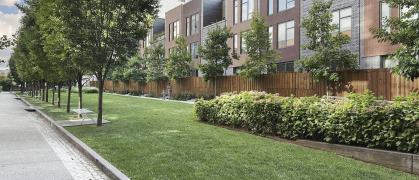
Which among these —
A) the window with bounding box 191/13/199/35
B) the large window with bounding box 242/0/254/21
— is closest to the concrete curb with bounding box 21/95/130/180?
the large window with bounding box 242/0/254/21

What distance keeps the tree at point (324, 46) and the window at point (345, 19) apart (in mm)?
3373

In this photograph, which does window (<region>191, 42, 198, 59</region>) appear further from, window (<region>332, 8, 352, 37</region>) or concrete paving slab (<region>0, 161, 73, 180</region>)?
concrete paving slab (<region>0, 161, 73, 180</region>)

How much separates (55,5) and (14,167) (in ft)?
22.7

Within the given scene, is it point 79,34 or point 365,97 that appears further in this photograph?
point 79,34

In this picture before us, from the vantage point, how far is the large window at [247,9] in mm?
30120

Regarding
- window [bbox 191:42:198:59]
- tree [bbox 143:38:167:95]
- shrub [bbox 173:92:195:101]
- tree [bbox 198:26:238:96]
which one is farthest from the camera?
window [bbox 191:42:198:59]

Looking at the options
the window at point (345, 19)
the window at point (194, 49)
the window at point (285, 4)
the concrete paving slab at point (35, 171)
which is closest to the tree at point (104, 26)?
the concrete paving slab at point (35, 171)

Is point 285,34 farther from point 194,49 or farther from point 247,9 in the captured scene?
point 194,49

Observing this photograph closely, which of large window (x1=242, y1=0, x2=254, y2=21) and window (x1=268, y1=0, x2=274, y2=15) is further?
large window (x1=242, y1=0, x2=254, y2=21)

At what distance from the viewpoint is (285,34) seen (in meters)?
26.2

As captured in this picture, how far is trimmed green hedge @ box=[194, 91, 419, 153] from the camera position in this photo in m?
5.45

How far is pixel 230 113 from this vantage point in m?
10.1

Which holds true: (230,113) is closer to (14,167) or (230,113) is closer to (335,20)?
(14,167)

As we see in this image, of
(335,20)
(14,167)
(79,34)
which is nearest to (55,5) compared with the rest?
(79,34)
